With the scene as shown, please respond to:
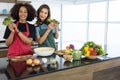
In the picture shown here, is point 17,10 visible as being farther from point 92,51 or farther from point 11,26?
point 92,51

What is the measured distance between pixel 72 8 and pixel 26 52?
13.6 feet

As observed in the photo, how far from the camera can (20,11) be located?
1.83 metres

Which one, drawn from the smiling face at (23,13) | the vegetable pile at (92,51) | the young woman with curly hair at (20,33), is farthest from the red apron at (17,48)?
the vegetable pile at (92,51)

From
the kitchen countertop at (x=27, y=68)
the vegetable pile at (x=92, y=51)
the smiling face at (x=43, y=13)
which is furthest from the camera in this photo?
the smiling face at (x=43, y=13)

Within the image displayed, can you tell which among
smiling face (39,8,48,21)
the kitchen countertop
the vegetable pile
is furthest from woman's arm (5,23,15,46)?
the vegetable pile

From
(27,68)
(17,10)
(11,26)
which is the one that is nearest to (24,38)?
(11,26)

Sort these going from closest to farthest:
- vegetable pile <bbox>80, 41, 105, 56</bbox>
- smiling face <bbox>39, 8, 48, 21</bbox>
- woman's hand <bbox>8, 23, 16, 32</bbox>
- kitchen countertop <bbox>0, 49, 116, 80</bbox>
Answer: kitchen countertop <bbox>0, 49, 116, 80</bbox> → woman's hand <bbox>8, 23, 16, 32</bbox> → vegetable pile <bbox>80, 41, 105, 56</bbox> → smiling face <bbox>39, 8, 48, 21</bbox>

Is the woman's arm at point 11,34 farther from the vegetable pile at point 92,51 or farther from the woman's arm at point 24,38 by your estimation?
the vegetable pile at point 92,51

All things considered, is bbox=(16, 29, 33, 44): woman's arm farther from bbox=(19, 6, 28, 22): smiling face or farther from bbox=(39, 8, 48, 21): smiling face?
bbox=(39, 8, 48, 21): smiling face

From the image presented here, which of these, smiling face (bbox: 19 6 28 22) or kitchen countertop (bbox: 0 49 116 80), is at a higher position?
smiling face (bbox: 19 6 28 22)

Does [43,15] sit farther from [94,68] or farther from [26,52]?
[94,68]

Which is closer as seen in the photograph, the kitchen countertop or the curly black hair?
the kitchen countertop

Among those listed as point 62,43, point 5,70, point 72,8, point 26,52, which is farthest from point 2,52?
point 72,8

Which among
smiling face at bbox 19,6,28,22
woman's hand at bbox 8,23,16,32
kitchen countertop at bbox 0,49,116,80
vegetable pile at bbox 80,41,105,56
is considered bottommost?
kitchen countertop at bbox 0,49,116,80
